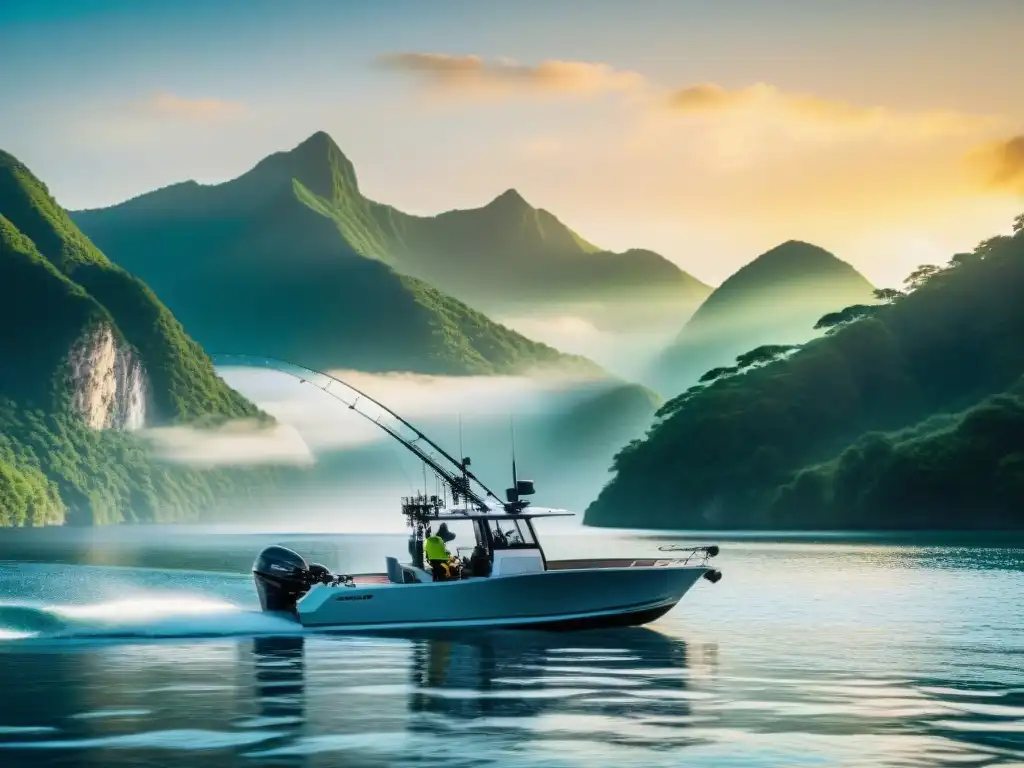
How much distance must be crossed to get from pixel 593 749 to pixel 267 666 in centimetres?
1395

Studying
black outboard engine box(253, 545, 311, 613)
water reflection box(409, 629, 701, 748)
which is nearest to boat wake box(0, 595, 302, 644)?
black outboard engine box(253, 545, 311, 613)

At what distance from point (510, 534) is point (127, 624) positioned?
38.7ft

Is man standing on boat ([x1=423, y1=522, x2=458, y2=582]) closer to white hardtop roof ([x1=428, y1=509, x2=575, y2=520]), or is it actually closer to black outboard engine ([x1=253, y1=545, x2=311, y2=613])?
white hardtop roof ([x1=428, y1=509, x2=575, y2=520])

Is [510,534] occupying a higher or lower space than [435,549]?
higher

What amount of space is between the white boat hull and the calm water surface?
0.56 m

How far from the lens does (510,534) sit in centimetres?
4234

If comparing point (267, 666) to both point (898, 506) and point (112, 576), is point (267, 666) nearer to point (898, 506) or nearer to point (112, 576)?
point (112, 576)

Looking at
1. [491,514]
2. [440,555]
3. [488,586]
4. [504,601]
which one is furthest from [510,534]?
[440,555]

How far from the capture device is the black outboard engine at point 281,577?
44.4m

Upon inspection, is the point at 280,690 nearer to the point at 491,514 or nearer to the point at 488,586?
the point at 488,586

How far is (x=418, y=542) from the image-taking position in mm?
42781

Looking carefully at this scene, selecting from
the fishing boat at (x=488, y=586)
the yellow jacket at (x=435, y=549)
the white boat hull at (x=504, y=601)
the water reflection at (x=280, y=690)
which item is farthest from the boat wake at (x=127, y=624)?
the yellow jacket at (x=435, y=549)

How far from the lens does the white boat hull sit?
136 feet

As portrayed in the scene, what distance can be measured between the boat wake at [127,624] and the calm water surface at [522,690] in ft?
0.32
